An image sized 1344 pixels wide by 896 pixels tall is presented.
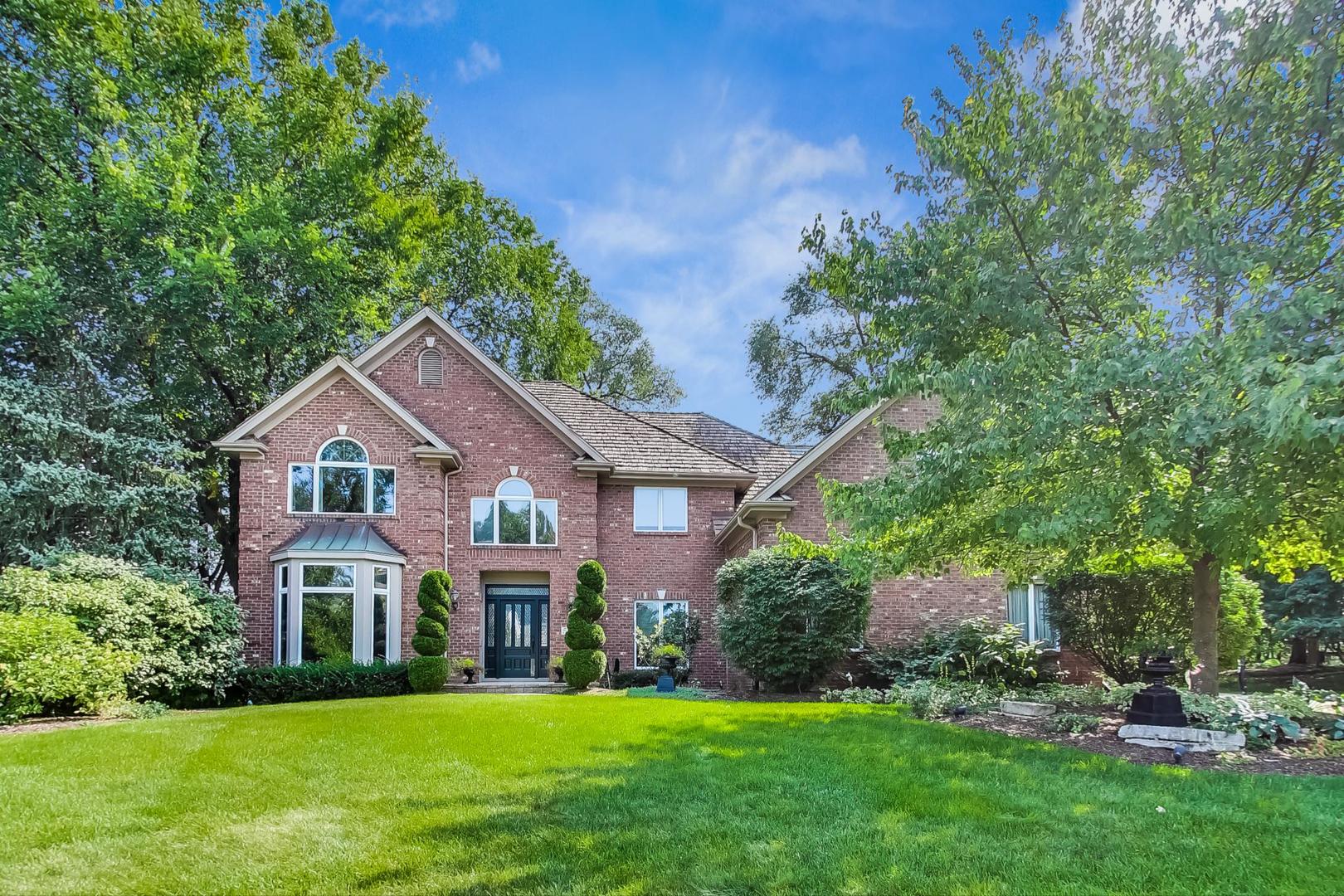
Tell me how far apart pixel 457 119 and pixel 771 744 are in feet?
91.5

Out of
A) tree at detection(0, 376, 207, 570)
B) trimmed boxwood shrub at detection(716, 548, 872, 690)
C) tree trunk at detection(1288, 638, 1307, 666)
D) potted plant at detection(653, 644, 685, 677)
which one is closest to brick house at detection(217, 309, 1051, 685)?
potted plant at detection(653, 644, 685, 677)

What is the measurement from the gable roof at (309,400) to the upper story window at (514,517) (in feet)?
5.47

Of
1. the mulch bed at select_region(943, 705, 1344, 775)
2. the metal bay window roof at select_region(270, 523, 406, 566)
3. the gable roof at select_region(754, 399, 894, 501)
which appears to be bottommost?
the mulch bed at select_region(943, 705, 1344, 775)

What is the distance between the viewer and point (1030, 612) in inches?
699

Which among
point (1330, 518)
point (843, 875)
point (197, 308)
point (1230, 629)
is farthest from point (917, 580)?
point (197, 308)

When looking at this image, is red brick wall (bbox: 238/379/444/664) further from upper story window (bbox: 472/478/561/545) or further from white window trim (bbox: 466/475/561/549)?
upper story window (bbox: 472/478/561/545)

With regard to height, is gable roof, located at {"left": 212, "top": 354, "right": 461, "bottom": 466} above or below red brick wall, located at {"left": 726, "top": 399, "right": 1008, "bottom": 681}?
above

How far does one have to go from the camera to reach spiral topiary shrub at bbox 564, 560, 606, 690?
1758cm

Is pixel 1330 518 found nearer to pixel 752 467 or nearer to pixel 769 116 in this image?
pixel 769 116

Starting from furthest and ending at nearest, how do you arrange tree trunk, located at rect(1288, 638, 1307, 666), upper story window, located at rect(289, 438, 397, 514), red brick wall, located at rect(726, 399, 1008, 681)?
tree trunk, located at rect(1288, 638, 1307, 666) < upper story window, located at rect(289, 438, 397, 514) < red brick wall, located at rect(726, 399, 1008, 681)

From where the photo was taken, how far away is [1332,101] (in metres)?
7.87

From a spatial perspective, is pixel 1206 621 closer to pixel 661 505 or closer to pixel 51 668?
pixel 661 505

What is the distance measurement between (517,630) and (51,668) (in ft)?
33.3

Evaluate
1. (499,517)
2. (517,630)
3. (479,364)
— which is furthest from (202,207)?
(517,630)
